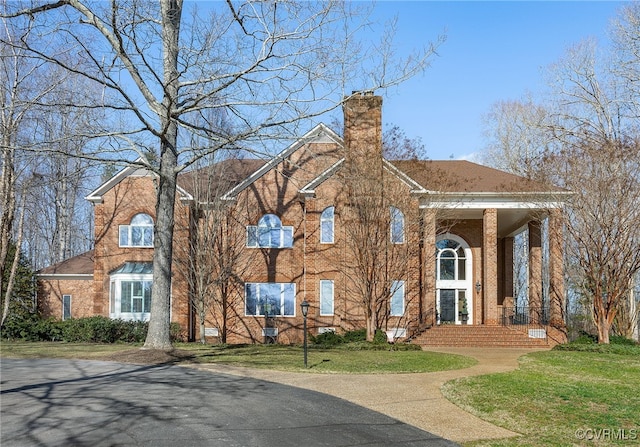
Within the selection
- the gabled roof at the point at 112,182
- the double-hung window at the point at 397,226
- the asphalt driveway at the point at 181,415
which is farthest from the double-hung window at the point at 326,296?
the asphalt driveway at the point at 181,415

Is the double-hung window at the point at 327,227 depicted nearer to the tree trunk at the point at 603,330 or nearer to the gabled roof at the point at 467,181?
the gabled roof at the point at 467,181

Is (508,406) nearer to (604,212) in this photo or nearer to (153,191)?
(604,212)

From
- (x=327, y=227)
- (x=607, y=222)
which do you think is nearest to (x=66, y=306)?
(x=327, y=227)

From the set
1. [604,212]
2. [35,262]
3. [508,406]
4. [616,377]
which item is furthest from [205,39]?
[35,262]

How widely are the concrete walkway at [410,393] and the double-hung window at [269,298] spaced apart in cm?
1141

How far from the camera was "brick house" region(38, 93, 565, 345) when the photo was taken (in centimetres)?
2509

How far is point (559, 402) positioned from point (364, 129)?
16.0 meters

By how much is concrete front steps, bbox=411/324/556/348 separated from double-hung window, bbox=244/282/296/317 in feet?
20.1

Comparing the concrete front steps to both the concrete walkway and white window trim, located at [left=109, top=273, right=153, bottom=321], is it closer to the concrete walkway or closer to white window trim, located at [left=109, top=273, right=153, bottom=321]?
the concrete walkway

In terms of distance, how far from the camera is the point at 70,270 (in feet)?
107

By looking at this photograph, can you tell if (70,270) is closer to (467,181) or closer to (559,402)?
(467,181)

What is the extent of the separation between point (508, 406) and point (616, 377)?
5499 millimetres

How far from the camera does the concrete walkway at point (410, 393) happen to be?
10133mm

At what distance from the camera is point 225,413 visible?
411 inches
